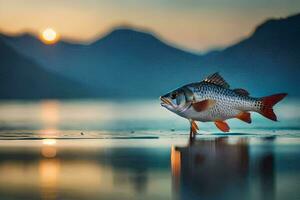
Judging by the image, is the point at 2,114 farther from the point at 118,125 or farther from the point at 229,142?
the point at 229,142

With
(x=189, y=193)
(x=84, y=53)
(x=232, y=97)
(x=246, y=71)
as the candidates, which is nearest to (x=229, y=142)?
(x=232, y=97)

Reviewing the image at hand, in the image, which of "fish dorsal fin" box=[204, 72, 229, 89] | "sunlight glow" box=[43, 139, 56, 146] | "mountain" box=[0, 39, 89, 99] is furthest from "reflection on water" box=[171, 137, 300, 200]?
"mountain" box=[0, 39, 89, 99]

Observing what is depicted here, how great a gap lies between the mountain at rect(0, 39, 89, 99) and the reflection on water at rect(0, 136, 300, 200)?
5323mm

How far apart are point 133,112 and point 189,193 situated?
614cm

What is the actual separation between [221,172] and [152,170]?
0.44 m

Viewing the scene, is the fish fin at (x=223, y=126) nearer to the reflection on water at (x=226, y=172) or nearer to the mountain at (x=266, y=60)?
the reflection on water at (x=226, y=172)

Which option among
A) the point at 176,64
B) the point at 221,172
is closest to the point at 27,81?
the point at 176,64

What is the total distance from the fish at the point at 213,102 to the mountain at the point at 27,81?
4.99m


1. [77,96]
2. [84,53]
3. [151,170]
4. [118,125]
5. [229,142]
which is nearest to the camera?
[151,170]

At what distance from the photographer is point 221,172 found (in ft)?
14.8

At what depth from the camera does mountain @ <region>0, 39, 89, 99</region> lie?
38.9 ft

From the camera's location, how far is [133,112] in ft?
32.6

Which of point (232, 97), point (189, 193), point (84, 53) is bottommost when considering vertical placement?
point (189, 193)

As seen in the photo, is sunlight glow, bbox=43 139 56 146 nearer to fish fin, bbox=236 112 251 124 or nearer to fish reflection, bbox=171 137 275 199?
fish reflection, bbox=171 137 275 199
